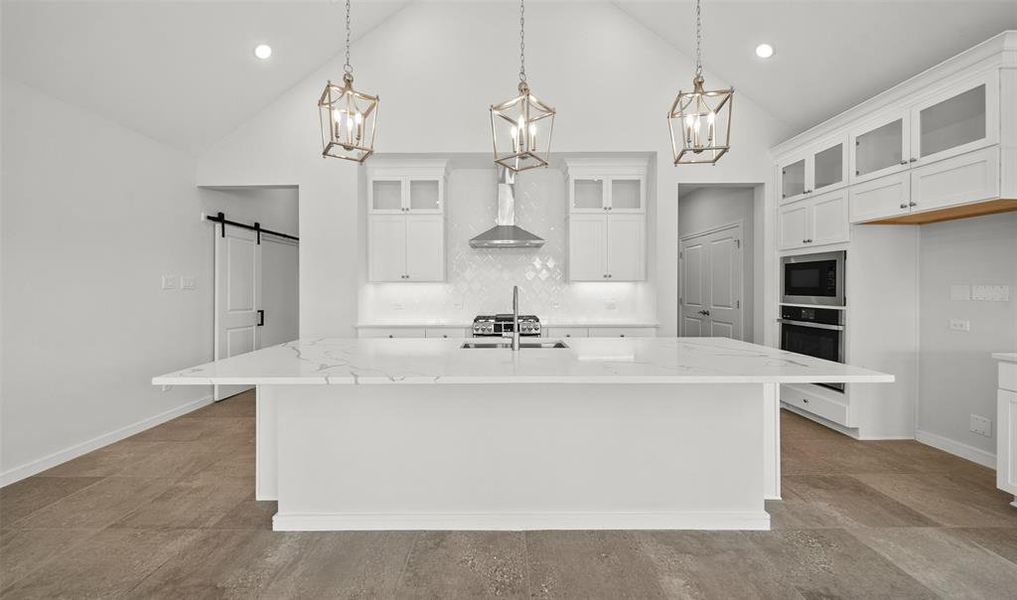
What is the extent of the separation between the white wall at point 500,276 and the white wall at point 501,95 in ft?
1.92

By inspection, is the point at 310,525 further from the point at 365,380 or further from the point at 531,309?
the point at 531,309

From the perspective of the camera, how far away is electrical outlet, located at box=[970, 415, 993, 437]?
3077mm

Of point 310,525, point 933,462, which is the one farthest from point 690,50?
point 310,525

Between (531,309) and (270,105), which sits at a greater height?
(270,105)

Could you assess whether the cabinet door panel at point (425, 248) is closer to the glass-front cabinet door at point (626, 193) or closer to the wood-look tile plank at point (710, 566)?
the glass-front cabinet door at point (626, 193)

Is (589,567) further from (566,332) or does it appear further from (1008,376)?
(566,332)

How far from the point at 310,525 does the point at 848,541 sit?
2.62 metres

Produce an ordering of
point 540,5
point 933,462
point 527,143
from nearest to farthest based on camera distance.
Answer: point 527,143 → point 933,462 → point 540,5

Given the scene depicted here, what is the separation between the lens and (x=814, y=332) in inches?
153

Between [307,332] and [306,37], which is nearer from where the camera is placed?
[306,37]

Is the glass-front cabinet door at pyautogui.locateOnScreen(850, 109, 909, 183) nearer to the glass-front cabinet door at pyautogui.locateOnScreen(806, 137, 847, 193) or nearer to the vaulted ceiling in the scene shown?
the glass-front cabinet door at pyautogui.locateOnScreen(806, 137, 847, 193)

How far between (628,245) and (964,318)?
2520 mm

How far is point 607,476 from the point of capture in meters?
2.33

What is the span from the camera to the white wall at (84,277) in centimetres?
297
